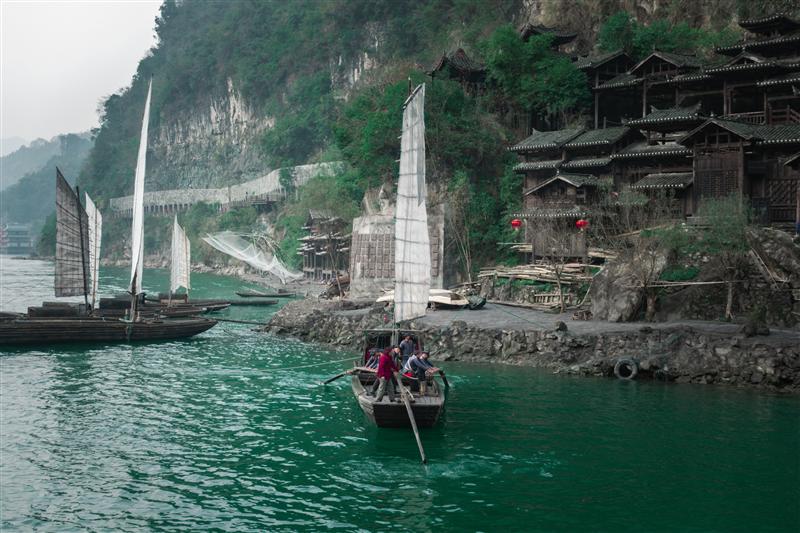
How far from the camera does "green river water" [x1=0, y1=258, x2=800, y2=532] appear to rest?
15562 millimetres

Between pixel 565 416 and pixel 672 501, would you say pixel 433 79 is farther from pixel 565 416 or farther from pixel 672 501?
pixel 672 501

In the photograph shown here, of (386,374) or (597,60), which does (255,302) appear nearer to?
(597,60)

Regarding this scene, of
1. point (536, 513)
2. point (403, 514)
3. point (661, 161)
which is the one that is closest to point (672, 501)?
point (536, 513)

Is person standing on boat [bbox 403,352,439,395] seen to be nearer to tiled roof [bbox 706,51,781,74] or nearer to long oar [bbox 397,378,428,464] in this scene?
long oar [bbox 397,378,428,464]

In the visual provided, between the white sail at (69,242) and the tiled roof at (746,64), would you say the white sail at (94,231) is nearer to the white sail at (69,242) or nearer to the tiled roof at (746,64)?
the white sail at (69,242)

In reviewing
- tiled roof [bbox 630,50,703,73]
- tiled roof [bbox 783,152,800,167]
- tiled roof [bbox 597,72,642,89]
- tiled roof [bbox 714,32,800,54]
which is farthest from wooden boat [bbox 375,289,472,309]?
tiled roof [bbox 714,32,800,54]

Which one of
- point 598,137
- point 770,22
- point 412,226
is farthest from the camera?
point 598,137

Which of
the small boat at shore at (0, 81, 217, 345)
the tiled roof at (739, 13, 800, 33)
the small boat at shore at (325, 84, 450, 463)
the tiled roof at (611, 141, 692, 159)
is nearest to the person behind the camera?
the small boat at shore at (325, 84, 450, 463)

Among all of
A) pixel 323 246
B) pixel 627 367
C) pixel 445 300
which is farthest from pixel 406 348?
pixel 323 246

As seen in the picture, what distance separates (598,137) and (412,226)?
23568 mm

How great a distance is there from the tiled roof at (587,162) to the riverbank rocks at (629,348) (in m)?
12.1

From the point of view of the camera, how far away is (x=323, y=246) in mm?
66625

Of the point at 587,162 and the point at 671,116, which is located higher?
the point at 671,116

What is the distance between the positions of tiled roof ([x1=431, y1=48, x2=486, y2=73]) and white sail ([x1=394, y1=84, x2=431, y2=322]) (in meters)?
30.5
